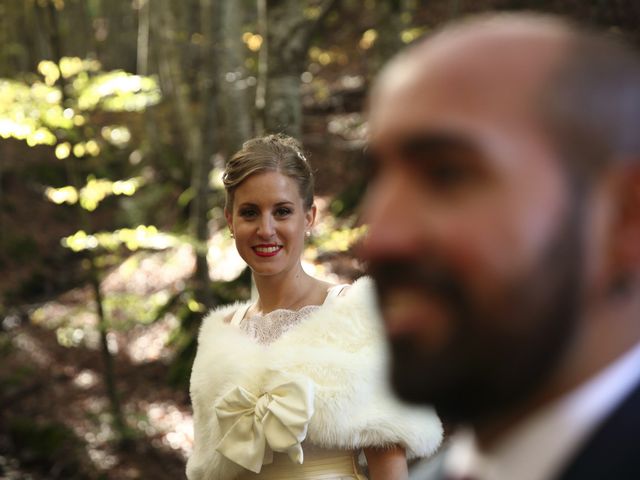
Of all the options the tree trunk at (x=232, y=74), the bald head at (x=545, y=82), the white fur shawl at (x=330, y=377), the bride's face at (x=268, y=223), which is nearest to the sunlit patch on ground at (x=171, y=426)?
the tree trunk at (x=232, y=74)

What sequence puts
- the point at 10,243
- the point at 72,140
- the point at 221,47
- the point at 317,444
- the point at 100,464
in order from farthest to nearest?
1. the point at 10,243
2. the point at 221,47
3. the point at 100,464
4. the point at 72,140
5. the point at 317,444

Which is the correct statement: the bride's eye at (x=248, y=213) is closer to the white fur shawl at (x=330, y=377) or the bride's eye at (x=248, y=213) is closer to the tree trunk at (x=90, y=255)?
the white fur shawl at (x=330, y=377)

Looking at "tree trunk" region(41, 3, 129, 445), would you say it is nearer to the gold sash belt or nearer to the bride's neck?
the bride's neck

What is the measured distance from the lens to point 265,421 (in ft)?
9.26

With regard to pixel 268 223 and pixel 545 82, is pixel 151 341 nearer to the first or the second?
pixel 268 223

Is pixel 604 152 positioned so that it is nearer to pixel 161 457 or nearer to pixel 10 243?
pixel 161 457

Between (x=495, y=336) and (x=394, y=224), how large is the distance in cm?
16

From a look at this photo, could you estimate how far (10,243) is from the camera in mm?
16375

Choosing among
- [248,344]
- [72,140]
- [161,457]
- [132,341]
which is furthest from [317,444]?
[132,341]

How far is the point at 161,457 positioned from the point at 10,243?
10.0m

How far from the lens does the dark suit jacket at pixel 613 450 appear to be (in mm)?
786

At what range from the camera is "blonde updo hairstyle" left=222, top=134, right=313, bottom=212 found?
10.2 feet

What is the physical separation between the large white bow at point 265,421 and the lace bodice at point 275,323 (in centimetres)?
A: 24

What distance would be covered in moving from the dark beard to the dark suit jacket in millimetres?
85
